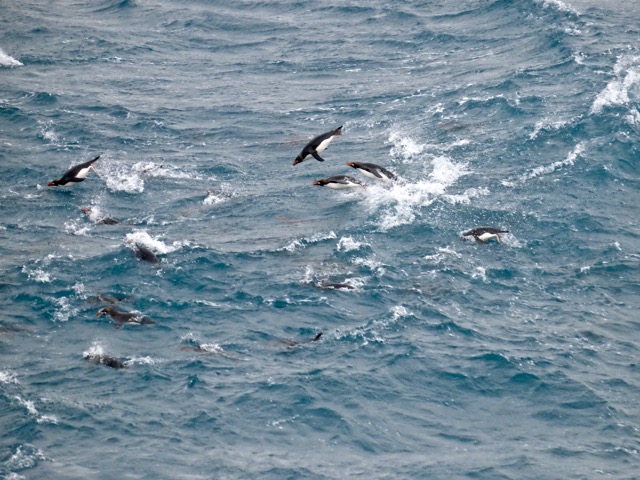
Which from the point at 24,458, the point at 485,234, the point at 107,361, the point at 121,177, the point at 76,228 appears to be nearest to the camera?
the point at 24,458

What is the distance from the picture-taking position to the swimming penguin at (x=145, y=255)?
2492 cm

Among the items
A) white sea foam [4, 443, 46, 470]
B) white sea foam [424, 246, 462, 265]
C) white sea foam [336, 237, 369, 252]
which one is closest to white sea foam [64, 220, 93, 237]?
white sea foam [336, 237, 369, 252]

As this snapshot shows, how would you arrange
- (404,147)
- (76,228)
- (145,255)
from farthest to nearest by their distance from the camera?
(404,147) → (76,228) → (145,255)

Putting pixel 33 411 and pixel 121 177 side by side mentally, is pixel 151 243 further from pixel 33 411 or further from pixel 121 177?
pixel 33 411

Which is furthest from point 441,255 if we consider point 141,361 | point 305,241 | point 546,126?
point 546,126

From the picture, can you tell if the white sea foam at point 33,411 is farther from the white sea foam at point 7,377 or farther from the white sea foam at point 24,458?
the white sea foam at point 24,458

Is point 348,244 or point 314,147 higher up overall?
point 314,147

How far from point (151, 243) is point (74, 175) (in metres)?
4.63

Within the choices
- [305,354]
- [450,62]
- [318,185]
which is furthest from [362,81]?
[305,354]

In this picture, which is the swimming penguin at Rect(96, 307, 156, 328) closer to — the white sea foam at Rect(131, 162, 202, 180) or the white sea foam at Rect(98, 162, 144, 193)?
the white sea foam at Rect(98, 162, 144, 193)

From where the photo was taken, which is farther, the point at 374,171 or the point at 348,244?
the point at 374,171

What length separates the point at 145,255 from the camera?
82.1ft

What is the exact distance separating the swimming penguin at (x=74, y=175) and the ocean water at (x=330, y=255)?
0.61m

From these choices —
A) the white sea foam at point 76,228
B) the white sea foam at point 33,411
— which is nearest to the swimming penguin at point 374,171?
the white sea foam at point 76,228
